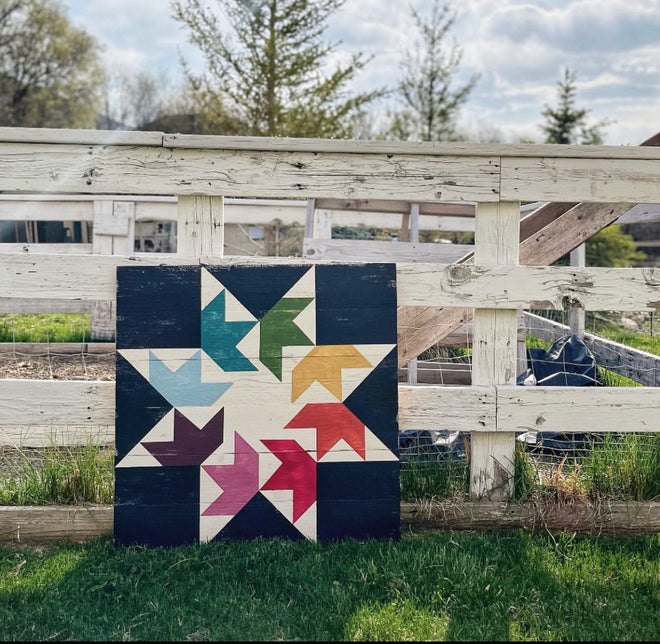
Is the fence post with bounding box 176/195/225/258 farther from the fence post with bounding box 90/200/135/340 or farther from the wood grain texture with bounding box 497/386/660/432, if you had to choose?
the fence post with bounding box 90/200/135/340

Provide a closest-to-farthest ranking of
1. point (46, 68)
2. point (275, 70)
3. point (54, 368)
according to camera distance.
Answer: point (54, 368), point (275, 70), point (46, 68)

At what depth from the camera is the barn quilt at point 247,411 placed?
3168mm

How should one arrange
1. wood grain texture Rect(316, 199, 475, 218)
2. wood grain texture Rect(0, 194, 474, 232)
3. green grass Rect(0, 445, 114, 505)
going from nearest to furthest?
green grass Rect(0, 445, 114, 505), wood grain texture Rect(316, 199, 475, 218), wood grain texture Rect(0, 194, 474, 232)

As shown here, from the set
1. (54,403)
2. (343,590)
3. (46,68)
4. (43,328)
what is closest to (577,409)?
(343,590)

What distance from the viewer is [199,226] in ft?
10.6

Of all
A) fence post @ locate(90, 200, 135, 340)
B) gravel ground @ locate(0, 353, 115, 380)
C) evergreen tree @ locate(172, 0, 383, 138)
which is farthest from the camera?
evergreen tree @ locate(172, 0, 383, 138)

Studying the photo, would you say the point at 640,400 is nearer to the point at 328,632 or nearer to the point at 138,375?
the point at 328,632

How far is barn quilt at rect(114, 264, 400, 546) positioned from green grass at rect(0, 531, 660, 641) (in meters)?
0.13

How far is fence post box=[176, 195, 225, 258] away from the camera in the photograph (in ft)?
10.5

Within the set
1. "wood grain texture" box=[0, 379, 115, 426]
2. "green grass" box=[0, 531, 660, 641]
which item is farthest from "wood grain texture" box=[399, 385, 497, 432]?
"wood grain texture" box=[0, 379, 115, 426]

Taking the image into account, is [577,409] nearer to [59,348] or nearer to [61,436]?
[61,436]

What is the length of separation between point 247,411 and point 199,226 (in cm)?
89

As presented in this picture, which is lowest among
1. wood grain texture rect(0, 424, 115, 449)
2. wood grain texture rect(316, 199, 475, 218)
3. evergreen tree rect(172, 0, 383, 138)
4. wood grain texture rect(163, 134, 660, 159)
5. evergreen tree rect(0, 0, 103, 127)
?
wood grain texture rect(0, 424, 115, 449)

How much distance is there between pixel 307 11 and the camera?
1623 cm
